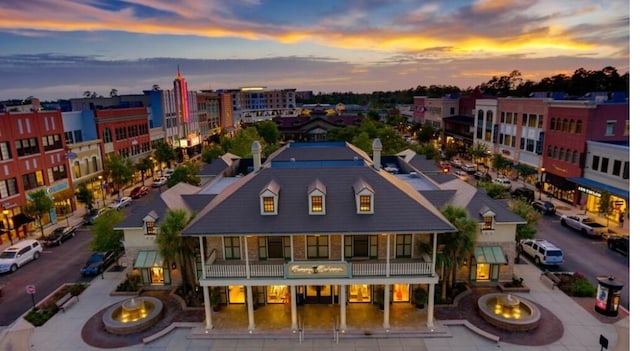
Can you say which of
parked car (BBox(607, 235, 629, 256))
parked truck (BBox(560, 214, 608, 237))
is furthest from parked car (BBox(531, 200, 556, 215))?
parked car (BBox(607, 235, 629, 256))

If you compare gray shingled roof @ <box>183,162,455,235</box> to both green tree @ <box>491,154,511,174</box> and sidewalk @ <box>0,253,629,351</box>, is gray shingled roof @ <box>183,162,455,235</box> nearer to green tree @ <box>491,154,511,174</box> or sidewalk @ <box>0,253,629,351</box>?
sidewalk @ <box>0,253,629,351</box>

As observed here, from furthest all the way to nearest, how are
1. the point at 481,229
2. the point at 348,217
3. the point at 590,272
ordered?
the point at 590,272 < the point at 481,229 < the point at 348,217

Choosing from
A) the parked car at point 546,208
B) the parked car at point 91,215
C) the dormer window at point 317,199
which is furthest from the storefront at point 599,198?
the parked car at point 91,215

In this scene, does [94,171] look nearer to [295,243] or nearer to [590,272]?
[295,243]

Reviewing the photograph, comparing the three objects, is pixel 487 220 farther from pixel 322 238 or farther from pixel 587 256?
pixel 587 256

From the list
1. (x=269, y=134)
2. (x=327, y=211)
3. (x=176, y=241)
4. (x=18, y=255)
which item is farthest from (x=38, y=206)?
(x=269, y=134)

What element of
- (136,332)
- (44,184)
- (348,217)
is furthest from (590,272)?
(44,184)
